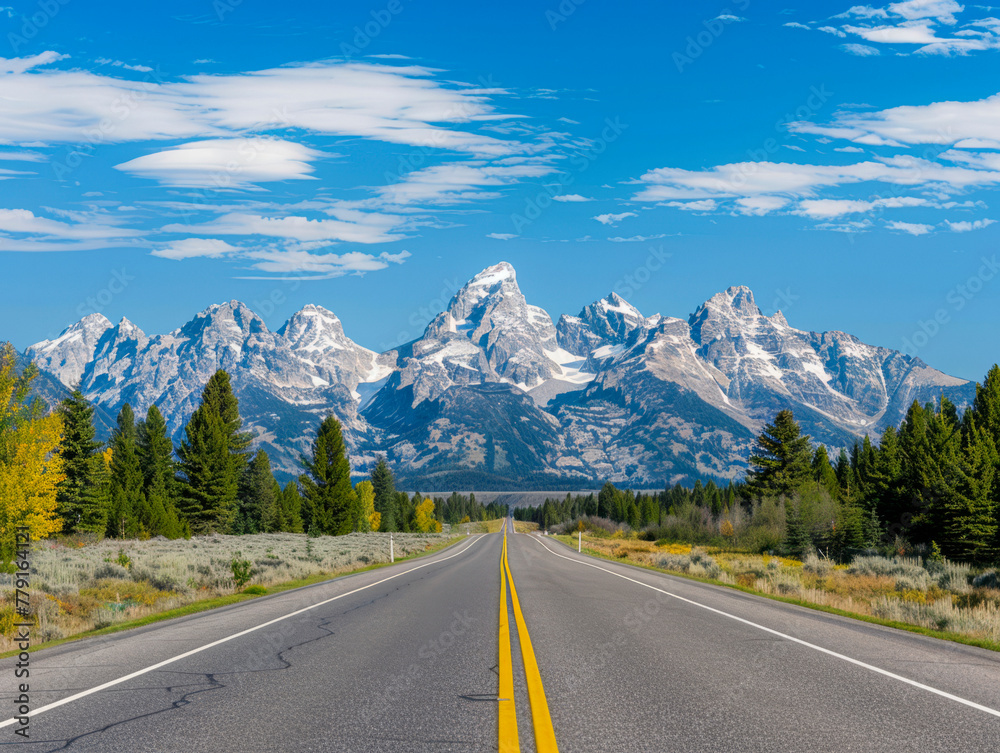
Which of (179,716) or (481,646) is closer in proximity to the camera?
(179,716)

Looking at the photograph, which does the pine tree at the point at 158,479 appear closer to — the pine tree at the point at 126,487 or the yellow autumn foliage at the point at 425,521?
the pine tree at the point at 126,487

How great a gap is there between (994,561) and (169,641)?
4824cm

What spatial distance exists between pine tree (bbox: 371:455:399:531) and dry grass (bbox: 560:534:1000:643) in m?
71.7

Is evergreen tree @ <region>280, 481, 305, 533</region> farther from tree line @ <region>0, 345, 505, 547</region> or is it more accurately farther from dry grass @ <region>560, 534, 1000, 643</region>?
dry grass @ <region>560, 534, 1000, 643</region>

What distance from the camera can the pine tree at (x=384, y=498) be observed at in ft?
355

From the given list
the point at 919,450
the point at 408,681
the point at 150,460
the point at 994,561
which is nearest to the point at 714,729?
the point at 408,681

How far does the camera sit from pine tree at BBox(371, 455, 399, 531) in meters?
108

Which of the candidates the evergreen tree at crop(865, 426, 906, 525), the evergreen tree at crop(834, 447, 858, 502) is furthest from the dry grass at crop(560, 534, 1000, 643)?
the evergreen tree at crop(834, 447, 858, 502)

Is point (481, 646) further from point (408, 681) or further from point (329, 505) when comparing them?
point (329, 505)

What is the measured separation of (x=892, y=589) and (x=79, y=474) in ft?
174

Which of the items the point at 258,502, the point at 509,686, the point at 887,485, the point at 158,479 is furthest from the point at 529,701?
the point at 258,502

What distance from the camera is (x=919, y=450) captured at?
5644 centimetres

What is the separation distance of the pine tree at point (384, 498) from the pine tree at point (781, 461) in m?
54.3

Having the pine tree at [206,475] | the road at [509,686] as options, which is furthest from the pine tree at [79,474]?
the road at [509,686]
